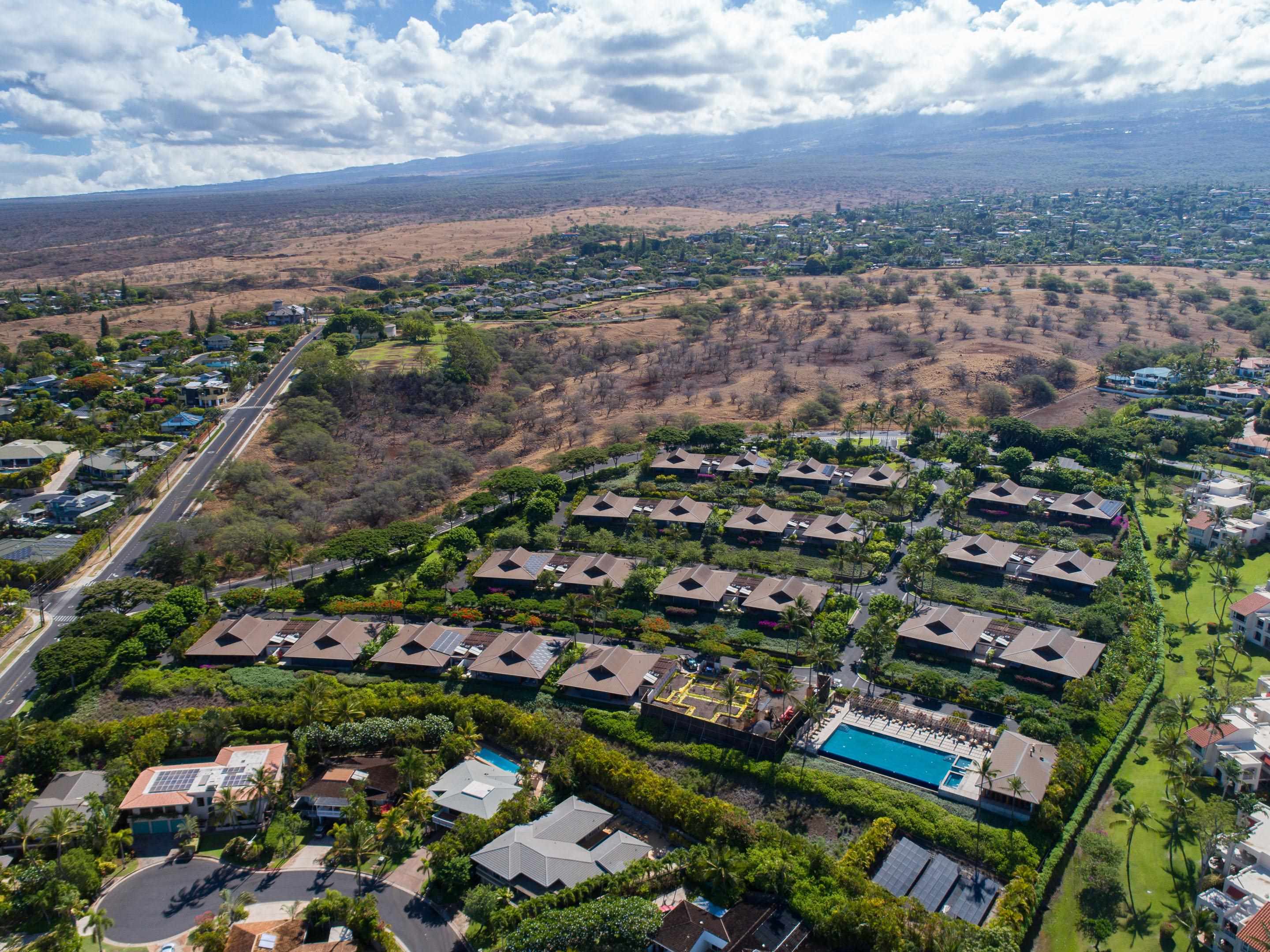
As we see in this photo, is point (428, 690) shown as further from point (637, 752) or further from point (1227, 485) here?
point (1227, 485)

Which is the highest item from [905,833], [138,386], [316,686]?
[138,386]

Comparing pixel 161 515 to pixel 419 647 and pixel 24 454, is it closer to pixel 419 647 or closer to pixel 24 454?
pixel 24 454

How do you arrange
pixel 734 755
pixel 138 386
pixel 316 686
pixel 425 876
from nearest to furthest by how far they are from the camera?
pixel 425 876 < pixel 734 755 < pixel 316 686 < pixel 138 386

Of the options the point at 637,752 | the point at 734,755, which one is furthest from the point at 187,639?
the point at 734,755

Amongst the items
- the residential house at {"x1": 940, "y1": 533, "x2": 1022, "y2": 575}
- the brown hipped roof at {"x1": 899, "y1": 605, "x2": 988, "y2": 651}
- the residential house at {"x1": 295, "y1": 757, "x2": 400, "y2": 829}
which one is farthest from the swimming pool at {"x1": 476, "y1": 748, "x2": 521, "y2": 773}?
the residential house at {"x1": 940, "y1": 533, "x2": 1022, "y2": 575}

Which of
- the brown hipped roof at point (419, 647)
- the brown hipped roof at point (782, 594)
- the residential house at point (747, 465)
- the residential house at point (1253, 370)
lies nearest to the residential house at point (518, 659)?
the brown hipped roof at point (419, 647)

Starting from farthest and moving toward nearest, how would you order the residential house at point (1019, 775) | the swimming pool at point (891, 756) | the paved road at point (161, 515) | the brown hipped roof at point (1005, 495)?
the brown hipped roof at point (1005, 495) → the paved road at point (161, 515) → the swimming pool at point (891, 756) → the residential house at point (1019, 775)

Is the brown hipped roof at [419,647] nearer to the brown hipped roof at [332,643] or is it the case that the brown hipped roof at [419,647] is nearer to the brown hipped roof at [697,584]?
the brown hipped roof at [332,643]
